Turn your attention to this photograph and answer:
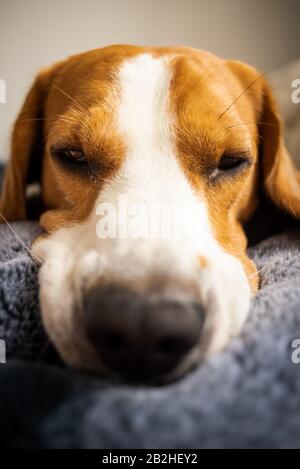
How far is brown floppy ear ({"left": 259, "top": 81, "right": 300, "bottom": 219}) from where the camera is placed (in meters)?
1.27

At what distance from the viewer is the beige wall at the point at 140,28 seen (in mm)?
2564

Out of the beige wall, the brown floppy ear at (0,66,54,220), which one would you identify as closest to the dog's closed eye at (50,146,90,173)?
the brown floppy ear at (0,66,54,220)

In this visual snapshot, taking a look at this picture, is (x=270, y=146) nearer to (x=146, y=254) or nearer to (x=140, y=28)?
(x=146, y=254)

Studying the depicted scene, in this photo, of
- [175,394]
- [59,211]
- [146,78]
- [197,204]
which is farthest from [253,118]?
[175,394]

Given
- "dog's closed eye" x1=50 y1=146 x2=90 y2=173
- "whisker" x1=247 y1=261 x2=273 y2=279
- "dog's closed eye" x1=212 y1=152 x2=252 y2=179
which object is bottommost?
"whisker" x1=247 y1=261 x2=273 y2=279

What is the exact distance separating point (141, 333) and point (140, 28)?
2.57 m

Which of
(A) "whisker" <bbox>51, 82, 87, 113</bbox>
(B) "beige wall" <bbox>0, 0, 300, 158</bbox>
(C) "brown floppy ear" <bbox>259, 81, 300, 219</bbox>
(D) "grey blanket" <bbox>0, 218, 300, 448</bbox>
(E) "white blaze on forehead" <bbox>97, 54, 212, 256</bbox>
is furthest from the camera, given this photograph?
(B) "beige wall" <bbox>0, 0, 300, 158</bbox>

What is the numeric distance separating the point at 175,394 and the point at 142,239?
30cm

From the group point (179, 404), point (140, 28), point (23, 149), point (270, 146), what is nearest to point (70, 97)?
point (23, 149)

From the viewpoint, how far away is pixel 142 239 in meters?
0.78

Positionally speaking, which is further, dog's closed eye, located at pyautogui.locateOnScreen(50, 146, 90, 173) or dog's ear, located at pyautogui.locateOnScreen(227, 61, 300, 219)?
dog's ear, located at pyautogui.locateOnScreen(227, 61, 300, 219)

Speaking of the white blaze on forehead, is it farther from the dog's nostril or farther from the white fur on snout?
the dog's nostril

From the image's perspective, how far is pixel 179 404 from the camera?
0.54 meters
